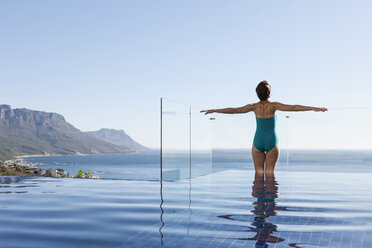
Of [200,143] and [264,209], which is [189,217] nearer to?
[264,209]

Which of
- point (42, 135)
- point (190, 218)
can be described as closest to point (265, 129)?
point (190, 218)

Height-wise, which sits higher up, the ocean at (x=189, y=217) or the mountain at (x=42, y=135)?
the mountain at (x=42, y=135)

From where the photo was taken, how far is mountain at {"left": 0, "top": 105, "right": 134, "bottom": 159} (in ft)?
445

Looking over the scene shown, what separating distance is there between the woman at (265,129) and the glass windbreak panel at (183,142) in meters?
1.28

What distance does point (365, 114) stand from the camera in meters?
8.04

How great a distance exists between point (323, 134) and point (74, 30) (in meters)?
45.3

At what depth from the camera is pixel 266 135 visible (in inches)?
226

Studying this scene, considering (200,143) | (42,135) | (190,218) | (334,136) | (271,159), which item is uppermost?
(42,135)

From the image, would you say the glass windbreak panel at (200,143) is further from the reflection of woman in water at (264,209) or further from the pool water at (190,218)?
the pool water at (190,218)

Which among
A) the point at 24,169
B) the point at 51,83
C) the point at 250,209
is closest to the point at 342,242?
the point at 250,209

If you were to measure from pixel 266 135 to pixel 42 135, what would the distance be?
508ft

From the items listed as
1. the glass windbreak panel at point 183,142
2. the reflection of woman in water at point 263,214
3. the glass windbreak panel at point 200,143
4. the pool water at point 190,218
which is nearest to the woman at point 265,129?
the reflection of woman in water at point 263,214

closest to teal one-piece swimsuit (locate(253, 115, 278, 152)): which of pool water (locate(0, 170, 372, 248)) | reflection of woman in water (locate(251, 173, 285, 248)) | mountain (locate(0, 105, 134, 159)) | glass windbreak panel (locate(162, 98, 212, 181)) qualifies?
reflection of woman in water (locate(251, 173, 285, 248))

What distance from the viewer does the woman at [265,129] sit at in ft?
18.4
